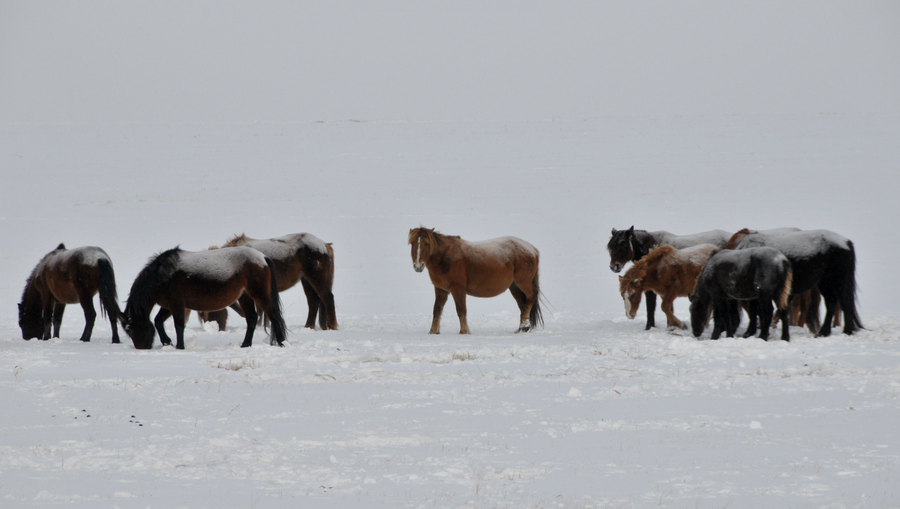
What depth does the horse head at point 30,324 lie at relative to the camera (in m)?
12.3

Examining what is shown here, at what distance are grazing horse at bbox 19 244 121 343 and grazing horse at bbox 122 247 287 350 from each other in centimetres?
91

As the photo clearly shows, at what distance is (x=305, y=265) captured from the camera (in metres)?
14.3

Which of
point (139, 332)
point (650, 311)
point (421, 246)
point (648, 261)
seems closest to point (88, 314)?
point (139, 332)

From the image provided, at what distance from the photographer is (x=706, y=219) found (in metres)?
29.2

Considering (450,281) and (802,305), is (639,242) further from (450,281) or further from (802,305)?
(450,281)

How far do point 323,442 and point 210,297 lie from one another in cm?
558

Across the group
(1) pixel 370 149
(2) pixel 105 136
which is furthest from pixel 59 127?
(1) pixel 370 149

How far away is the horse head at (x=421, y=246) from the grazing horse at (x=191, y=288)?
280 cm

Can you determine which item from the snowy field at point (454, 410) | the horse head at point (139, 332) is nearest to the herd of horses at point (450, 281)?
the horse head at point (139, 332)

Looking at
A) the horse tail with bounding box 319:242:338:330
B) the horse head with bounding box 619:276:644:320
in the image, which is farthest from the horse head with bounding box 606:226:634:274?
the horse tail with bounding box 319:242:338:330

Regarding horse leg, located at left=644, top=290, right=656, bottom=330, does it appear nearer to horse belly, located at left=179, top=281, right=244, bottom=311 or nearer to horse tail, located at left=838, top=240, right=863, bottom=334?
horse tail, located at left=838, top=240, right=863, bottom=334

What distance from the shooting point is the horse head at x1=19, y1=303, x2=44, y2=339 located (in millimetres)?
12312

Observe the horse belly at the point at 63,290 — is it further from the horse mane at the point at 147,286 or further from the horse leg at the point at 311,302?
the horse leg at the point at 311,302

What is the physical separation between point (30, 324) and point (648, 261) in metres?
10.3
